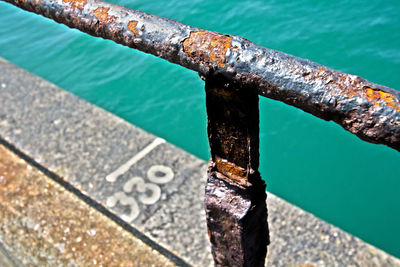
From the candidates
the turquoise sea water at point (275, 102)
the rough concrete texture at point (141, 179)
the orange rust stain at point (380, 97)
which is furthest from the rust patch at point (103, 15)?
the turquoise sea water at point (275, 102)

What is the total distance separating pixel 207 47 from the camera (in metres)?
0.94

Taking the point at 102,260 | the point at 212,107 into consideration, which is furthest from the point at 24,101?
the point at 212,107

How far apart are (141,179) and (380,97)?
8.38 feet

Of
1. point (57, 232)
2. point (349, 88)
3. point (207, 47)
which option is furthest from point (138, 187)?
point (349, 88)

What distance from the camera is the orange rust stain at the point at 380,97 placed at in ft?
2.41

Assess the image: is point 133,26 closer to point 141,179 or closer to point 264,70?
point 264,70

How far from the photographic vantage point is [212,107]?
3.38 feet

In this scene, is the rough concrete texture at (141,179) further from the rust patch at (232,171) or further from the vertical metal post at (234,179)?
the rust patch at (232,171)

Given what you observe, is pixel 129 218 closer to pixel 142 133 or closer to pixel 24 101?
pixel 142 133

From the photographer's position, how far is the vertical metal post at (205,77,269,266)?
987 millimetres

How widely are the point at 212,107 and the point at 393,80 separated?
576 centimetres

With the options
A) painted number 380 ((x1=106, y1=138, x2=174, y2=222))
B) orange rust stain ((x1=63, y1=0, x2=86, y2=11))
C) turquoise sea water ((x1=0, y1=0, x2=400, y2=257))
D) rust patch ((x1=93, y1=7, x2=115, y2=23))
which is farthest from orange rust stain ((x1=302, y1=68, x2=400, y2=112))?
turquoise sea water ((x1=0, y1=0, x2=400, y2=257))

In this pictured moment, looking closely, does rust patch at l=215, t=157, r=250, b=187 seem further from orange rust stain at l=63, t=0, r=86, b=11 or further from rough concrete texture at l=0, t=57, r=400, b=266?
rough concrete texture at l=0, t=57, r=400, b=266

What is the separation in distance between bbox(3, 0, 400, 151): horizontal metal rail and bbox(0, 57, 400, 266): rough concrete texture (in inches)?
66.3
